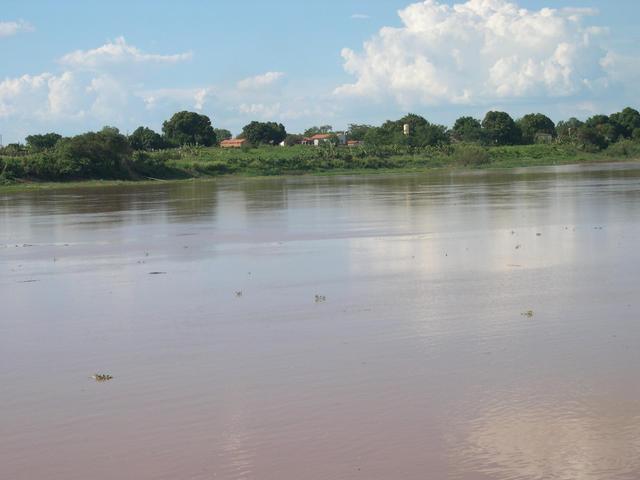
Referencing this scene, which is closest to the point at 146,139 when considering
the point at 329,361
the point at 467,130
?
the point at 467,130

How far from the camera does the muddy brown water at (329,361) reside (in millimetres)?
7781

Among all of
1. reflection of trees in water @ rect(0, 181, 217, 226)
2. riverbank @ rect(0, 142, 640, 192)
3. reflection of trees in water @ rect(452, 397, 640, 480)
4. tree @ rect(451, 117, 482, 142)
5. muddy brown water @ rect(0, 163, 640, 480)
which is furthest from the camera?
tree @ rect(451, 117, 482, 142)

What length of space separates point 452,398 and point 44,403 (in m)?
4.14

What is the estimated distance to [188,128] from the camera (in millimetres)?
134875

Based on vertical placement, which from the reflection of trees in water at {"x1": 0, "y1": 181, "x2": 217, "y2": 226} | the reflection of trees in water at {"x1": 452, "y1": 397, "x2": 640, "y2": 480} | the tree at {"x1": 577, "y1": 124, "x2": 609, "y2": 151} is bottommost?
the reflection of trees in water at {"x1": 452, "y1": 397, "x2": 640, "y2": 480}

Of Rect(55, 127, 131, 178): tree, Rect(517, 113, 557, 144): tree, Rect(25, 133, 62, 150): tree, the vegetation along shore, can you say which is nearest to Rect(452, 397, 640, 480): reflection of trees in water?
the vegetation along shore

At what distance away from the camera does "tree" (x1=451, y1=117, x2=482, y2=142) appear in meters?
144

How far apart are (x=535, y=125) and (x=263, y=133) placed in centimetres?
4758

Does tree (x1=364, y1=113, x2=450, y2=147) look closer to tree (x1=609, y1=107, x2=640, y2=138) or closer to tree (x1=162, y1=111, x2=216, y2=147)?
tree (x1=162, y1=111, x2=216, y2=147)

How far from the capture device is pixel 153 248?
2391cm

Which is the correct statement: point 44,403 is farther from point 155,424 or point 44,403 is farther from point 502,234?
point 502,234

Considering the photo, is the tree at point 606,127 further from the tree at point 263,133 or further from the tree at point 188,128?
the tree at point 188,128

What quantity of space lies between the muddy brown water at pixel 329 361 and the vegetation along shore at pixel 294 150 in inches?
2301

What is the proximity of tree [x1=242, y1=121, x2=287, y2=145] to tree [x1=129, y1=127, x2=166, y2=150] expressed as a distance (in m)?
30.1
